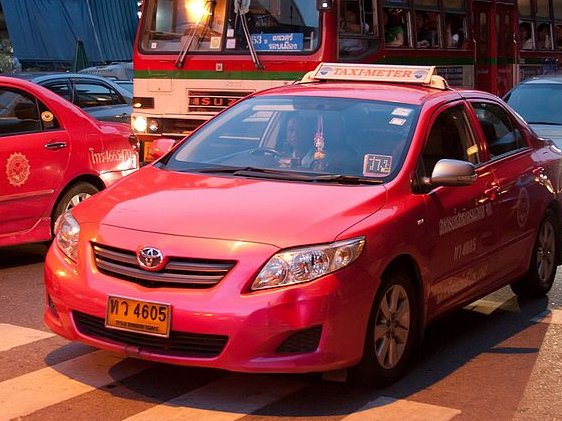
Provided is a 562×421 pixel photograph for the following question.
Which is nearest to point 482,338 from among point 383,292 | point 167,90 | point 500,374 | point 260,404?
point 500,374

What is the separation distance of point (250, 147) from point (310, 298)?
1.80 meters

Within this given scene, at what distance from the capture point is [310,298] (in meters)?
5.18

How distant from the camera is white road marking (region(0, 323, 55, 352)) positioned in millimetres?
6590

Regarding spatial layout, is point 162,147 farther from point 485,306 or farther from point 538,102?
point 538,102

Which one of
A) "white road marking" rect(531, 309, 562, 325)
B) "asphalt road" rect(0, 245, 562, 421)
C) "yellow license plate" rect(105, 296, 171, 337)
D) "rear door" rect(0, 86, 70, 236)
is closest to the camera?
"yellow license plate" rect(105, 296, 171, 337)

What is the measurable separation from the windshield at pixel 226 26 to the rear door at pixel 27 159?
2.63m

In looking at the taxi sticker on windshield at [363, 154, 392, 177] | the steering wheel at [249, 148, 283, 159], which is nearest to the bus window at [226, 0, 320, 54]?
the steering wheel at [249, 148, 283, 159]

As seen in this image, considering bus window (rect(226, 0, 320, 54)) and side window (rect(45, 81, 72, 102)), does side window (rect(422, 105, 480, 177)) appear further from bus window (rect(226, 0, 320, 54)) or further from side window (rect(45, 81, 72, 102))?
side window (rect(45, 81, 72, 102))

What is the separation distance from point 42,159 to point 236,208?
4.22m

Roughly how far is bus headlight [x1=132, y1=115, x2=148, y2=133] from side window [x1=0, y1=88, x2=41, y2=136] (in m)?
2.74

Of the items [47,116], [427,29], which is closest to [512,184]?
[47,116]

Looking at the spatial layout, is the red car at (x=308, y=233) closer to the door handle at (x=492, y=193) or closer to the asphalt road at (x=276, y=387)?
the door handle at (x=492, y=193)

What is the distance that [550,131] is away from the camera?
12703 millimetres

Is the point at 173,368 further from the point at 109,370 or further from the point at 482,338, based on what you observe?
the point at 482,338
